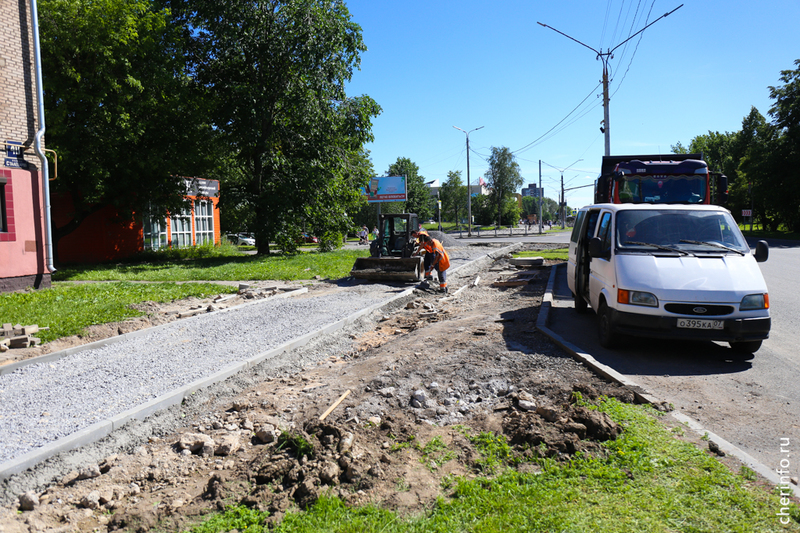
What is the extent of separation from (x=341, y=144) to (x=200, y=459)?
73.0ft

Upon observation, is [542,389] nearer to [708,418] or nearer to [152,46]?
[708,418]

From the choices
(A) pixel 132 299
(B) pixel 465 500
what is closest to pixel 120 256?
(A) pixel 132 299

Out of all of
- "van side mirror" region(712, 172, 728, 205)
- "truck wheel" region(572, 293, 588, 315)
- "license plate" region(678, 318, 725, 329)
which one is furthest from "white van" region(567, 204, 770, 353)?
"van side mirror" region(712, 172, 728, 205)

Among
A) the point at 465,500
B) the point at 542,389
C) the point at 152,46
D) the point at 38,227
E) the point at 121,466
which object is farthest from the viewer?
the point at 152,46

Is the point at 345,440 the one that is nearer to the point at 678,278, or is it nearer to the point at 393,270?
the point at 678,278

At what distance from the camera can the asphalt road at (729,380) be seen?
4031 millimetres

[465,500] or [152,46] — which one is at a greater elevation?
[152,46]

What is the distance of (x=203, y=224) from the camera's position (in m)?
30.7

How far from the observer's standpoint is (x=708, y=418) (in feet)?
14.5

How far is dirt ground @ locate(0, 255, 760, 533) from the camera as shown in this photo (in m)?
3.29

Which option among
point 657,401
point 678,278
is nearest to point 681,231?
point 678,278

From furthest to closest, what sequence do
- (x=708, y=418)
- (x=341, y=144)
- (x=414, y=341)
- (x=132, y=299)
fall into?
(x=341, y=144) → (x=132, y=299) → (x=414, y=341) → (x=708, y=418)

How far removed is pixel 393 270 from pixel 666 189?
732 centimetres

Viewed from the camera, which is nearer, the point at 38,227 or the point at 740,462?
the point at 740,462
